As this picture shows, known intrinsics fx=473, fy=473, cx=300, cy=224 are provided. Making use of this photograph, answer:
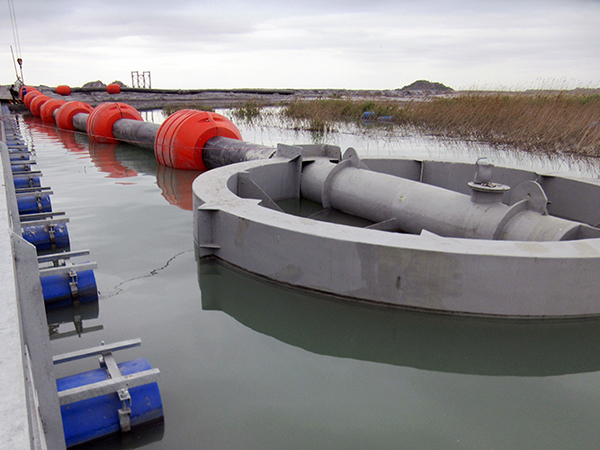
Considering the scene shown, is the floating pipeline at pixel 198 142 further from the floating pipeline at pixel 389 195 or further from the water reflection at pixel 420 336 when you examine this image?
the water reflection at pixel 420 336

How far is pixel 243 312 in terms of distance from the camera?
4.09 m

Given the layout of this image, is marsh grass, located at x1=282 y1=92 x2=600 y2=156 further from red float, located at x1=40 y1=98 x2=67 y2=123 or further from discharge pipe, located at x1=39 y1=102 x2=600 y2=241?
red float, located at x1=40 y1=98 x2=67 y2=123

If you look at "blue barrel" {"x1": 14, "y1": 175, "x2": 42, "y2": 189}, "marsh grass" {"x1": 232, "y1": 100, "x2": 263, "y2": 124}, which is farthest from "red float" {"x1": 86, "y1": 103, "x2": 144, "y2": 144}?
"marsh grass" {"x1": 232, "y1": 100, "x2": 263, "y2": 124}

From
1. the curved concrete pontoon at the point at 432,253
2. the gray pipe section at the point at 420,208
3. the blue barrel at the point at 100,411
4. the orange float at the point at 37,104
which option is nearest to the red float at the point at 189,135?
the gray pipe section at the point at 420,208

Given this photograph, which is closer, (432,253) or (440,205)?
(432,253)

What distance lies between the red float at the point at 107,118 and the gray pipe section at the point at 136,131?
0.31m

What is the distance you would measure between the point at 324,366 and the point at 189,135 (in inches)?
285

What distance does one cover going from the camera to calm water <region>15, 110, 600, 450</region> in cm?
267

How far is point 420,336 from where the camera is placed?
3.67 metres

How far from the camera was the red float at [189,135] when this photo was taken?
9523 mm

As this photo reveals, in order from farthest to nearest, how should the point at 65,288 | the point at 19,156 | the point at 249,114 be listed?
the point at 249,114 < the point at 19,156 < the point at 65,288

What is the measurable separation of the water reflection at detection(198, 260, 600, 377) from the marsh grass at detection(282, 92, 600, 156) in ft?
31.8

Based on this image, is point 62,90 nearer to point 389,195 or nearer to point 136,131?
point 136,131

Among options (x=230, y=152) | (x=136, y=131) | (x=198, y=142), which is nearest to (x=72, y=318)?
(x=230, y=152)
